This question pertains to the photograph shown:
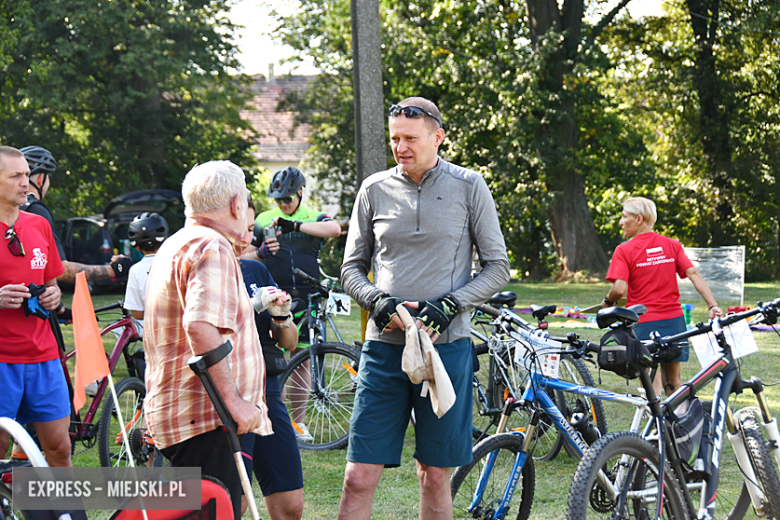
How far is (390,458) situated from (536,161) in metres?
21.0

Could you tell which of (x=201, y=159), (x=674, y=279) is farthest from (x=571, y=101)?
(x=674, y=279)

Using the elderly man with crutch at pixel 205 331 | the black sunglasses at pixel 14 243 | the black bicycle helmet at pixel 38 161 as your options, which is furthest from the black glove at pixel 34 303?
the elderly man with crutch at pixel 205 331

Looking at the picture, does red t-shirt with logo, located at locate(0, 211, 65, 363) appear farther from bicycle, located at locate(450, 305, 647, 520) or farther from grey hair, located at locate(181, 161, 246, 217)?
bicycle, located at locate(450, 305, 647, 520)

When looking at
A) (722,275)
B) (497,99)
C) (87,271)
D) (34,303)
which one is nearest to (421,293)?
(34,303)

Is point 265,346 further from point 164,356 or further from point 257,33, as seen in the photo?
point 257,33

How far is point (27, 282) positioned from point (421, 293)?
2.04 metres

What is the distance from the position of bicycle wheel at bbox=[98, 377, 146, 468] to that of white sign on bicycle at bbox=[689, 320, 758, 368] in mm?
3579

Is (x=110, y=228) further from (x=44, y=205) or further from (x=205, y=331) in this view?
(x=205, y=331)

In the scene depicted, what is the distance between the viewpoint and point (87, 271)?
5094mm

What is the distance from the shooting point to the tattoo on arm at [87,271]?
188 inches

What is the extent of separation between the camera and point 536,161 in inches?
936

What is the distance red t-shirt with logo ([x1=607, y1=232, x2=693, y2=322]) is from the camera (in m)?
6.38

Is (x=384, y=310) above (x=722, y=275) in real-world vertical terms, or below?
above

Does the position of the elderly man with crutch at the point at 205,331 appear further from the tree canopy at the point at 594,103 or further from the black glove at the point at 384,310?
the tree canopy at the point at 594,103
